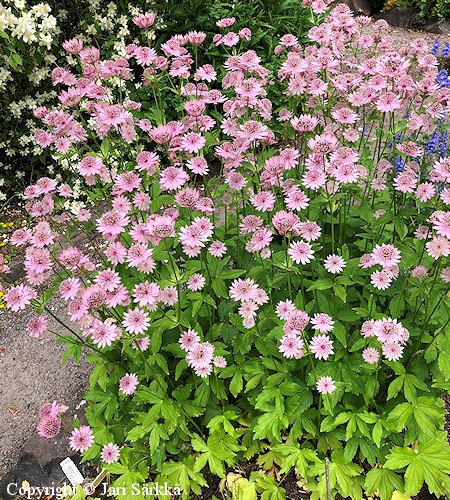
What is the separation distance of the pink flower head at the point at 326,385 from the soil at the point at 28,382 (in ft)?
2.50

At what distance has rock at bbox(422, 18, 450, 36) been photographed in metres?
7.61

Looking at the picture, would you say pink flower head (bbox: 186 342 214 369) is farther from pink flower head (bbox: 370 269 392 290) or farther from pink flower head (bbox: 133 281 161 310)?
pink flower head (bbox: 370 269 392 290)

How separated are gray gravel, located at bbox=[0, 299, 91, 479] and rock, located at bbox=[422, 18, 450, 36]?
23.1 feet

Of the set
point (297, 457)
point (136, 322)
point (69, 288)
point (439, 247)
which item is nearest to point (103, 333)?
point (136, 322)

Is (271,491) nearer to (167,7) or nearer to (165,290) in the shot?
(165,290)

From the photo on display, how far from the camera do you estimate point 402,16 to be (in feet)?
27.0

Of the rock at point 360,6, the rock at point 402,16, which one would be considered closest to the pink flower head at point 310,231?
the rock at point 402,16

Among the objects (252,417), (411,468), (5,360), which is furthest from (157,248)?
(5,360)

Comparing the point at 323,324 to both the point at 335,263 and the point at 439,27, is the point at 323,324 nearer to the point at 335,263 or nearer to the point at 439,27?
the point at 335,263

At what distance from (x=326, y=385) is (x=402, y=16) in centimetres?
803

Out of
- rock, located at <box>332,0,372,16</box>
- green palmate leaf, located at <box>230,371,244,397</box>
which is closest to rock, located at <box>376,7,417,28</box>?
rock, located at <box>332,0,372,16</box>

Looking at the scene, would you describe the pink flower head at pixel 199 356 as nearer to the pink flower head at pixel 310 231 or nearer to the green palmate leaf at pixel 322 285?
the green palmate leaf at pixel 322 285

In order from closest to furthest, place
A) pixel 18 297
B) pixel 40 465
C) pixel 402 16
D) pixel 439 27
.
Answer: pixel 18 297
pixel 40 465
pixel 439 27
pixel 402 16

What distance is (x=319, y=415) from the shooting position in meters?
2.26
